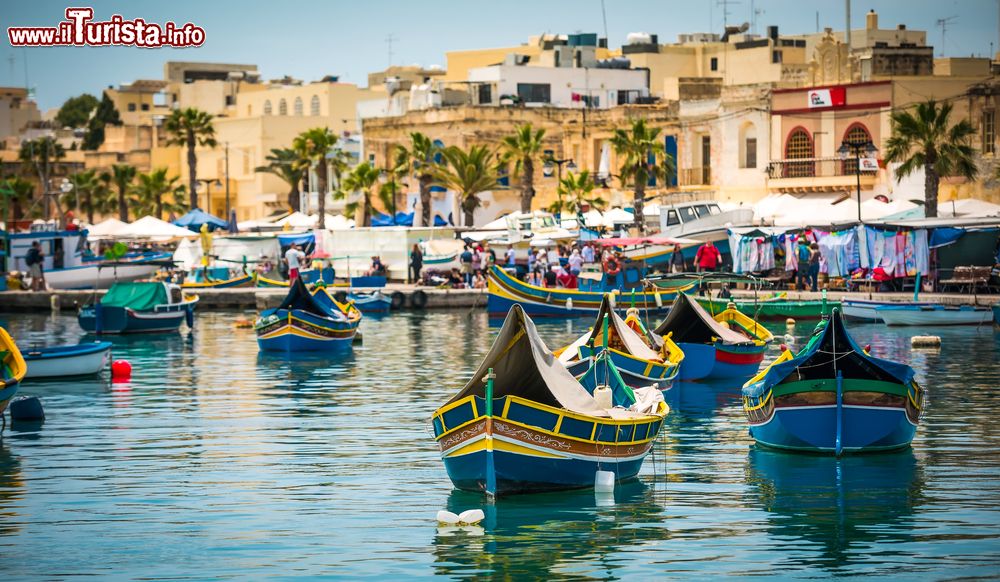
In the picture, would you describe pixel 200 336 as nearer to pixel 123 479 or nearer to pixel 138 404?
pixel 138 404

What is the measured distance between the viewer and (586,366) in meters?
26.6

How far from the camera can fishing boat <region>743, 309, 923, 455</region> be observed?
2353 centimetres

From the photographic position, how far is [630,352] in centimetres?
3003

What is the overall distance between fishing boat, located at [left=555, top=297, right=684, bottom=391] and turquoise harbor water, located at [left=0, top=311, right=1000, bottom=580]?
1077 millimetres

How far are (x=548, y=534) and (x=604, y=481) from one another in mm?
2369

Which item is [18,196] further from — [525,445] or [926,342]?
[525,445]

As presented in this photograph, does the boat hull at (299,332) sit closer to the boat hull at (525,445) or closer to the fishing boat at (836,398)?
the fishing boat at (836,398)

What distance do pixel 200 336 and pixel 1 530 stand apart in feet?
107

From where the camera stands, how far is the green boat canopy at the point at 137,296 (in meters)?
52.8

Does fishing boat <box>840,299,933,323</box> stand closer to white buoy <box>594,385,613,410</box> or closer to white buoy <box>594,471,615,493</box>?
white buoy <box>594,385,613,410</box>

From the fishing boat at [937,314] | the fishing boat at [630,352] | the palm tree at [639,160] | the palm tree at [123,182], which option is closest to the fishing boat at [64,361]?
the fishing boat at [630,352]

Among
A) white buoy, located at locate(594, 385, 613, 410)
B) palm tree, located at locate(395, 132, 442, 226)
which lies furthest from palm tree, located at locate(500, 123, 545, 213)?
white buoy, located at locate(594, 385, 613, 410)

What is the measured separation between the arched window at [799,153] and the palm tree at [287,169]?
115 feet

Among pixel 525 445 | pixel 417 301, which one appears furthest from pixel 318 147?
pixel 525 445
